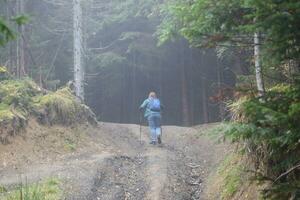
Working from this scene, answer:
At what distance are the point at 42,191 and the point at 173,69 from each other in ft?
74.7

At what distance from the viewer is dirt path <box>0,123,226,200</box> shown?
1108cm

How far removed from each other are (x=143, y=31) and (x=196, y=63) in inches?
171

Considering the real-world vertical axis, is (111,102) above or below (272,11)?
below

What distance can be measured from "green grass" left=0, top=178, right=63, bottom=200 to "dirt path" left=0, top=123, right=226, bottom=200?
26 cm

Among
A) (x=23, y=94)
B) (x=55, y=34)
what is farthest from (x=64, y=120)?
(x=55, y=34)

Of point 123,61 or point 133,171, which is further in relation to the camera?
point 123,61

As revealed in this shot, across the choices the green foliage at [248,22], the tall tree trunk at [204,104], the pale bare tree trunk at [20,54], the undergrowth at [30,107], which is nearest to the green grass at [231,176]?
the green foliage at [248,22]

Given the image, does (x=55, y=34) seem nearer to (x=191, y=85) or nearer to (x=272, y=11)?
(x=191, y=85)

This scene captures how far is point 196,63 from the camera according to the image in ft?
101

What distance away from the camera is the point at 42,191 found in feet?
33.5

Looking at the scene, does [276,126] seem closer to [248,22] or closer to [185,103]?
[248,22]

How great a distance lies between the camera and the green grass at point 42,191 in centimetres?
938

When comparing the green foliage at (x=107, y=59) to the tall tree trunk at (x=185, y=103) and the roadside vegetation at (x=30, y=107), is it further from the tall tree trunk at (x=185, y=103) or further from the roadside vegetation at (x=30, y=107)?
the roadside vegetation at (x=30, y=107)

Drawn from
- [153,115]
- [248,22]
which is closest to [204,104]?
[153,115]
